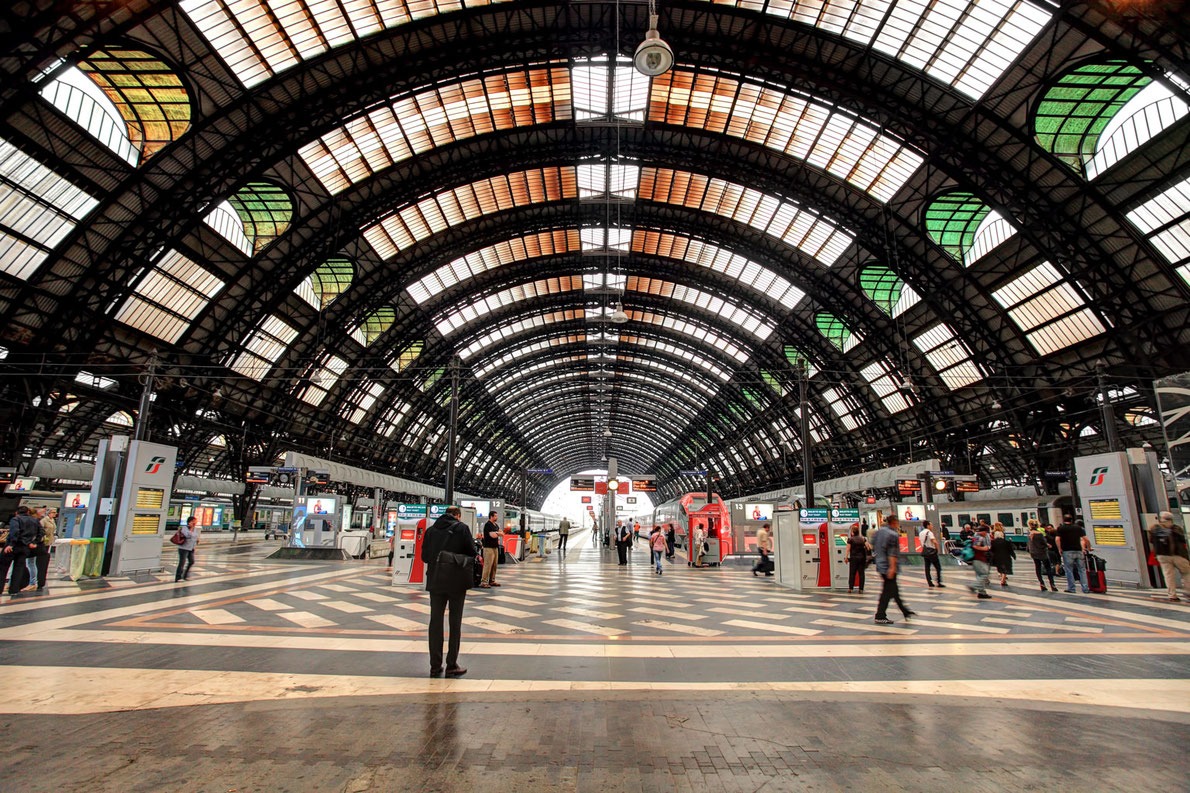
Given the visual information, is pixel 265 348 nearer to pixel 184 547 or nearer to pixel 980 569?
pixel 184 547

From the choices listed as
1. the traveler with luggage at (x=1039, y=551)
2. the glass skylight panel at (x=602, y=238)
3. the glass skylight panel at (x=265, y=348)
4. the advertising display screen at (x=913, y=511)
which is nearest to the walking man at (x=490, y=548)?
the traveler with luggage at (x=1039, y=551)

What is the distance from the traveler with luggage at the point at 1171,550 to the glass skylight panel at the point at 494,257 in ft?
115

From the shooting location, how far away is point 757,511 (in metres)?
36.4

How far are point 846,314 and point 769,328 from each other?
8.25 metres

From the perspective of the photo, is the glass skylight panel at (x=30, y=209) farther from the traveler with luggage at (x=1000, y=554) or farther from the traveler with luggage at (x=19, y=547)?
the traveler with luggage at (x=1000, y=554)

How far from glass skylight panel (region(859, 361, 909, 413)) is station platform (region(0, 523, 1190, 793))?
32512 mm

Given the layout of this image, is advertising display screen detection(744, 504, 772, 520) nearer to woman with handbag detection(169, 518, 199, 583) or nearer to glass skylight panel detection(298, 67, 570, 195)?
glass skylight panel detection(298, 67, 570, 195)

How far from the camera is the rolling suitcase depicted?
47.3 feet

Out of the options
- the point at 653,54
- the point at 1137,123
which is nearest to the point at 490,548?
the point at 653,54

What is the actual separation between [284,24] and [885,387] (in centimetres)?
4259

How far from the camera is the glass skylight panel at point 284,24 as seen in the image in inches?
815

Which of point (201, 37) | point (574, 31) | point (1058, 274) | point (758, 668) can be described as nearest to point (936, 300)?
point (1058, 274)

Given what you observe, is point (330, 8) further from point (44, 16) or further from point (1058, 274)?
point (1058, 274)

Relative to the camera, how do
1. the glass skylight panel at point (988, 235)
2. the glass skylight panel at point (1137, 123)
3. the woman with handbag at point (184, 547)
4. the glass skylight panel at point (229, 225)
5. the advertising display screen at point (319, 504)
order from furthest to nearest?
the advertising display screen at point (319, 504)
the glass skylight panel at point (229, 225)
the glass skylight panel at point (988, 235)
the glass skylight panel at point (1137, 123)
the woman with handbag at point (184, 547)
